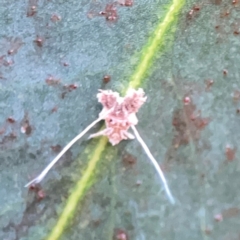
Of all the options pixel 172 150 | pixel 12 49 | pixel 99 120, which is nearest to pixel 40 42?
pixel 12 49

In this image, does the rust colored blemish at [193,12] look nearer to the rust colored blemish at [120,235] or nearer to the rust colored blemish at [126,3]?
the rust colored blemish at [126,3]

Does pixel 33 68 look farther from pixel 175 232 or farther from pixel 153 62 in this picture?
pixel 175 232

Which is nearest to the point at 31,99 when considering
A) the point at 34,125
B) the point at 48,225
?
the point at 34,125

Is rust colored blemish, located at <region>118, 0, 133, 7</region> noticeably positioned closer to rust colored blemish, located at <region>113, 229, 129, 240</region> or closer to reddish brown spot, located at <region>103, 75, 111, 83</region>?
reddish brown spot, located at <region>103, 75, 111, 83</region>

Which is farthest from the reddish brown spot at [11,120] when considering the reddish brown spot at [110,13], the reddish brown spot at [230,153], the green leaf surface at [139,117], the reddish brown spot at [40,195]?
the reddish brown spot at [230,153]

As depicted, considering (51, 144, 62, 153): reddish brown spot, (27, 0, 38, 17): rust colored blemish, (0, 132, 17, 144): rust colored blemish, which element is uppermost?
(27, 0, 38, 17): rust colored blemish

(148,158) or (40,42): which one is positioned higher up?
(40,42)

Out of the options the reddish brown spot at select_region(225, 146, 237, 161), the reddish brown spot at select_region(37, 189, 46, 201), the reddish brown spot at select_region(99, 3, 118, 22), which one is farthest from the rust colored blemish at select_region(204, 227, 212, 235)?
the reddish brown spot at select_region(99, 3, 118, 22)
